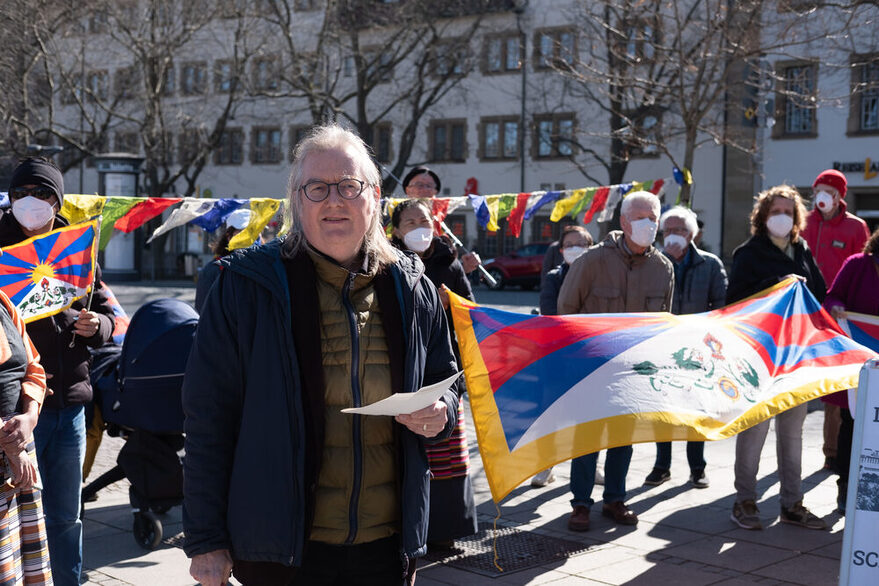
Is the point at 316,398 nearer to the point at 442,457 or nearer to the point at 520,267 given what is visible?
the point at 442,457

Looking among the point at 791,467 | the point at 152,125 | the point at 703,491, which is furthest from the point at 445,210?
the point at 152,125

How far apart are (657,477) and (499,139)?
3668cm

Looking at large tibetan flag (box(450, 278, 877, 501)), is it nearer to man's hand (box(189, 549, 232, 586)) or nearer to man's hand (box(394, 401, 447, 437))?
man's hand (box(394, 401, 447, 437))

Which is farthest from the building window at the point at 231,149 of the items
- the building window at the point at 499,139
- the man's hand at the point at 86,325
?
the man's hand at the point at 86,325

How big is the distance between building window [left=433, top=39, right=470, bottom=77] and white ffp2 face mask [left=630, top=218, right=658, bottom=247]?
30.1m

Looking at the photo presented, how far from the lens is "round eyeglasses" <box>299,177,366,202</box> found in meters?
3.06

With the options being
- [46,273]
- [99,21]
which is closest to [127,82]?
[99,21]

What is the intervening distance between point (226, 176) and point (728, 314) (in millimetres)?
47118

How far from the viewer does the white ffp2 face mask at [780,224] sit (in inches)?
288

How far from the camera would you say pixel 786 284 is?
7109 millimetres

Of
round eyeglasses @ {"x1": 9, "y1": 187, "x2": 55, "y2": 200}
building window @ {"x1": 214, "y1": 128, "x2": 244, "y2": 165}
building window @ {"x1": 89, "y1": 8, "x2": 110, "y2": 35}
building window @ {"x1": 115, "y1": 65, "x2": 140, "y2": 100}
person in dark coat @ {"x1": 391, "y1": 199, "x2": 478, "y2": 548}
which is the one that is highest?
building window @ {"x1": 89, "y1": 8, "x2": 110, "y2": 35}

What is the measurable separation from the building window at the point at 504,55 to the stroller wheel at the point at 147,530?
121ft

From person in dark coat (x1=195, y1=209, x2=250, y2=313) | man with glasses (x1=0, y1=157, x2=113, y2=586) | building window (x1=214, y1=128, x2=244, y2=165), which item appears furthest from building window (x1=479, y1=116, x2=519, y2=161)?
man with glasses (x1=0, y1=157, x2=113, y2=586)

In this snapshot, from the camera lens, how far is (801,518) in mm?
7062
